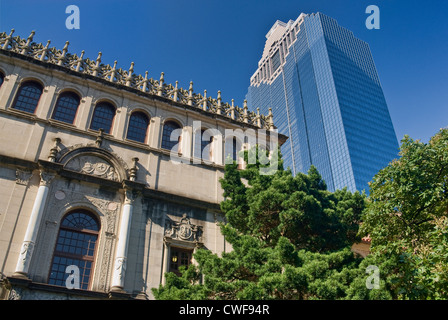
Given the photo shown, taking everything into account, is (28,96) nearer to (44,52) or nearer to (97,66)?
(44,52)

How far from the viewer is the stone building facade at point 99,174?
17109 mm

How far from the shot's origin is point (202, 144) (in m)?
24.6

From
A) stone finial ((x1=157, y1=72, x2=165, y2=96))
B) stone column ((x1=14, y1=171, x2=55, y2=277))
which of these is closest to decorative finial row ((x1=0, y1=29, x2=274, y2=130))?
stone finial ((x1=157, y1=72, x2=165, y2=96))

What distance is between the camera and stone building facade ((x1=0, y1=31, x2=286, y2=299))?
674 inches

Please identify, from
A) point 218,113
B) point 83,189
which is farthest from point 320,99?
point 83,189

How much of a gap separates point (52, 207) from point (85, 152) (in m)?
3.49

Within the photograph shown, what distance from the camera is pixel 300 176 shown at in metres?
17.4

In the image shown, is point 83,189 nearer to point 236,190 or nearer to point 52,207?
point 52,207

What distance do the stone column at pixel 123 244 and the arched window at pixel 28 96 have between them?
7420 mm

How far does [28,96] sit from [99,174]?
6349mm

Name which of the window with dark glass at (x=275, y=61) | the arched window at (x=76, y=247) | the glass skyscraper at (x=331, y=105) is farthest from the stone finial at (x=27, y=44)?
the window with dark glass at (x=275, y=61)

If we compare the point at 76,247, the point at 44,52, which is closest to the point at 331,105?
the point at 44,52

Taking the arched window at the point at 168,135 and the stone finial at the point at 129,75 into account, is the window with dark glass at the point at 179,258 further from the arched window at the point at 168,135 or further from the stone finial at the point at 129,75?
the stone finial at the point at 129,75

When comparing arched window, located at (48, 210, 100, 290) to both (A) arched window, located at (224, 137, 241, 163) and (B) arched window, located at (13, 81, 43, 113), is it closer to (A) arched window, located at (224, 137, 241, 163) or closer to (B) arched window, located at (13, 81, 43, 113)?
(B) arched window, located at (13, 81, 43, 113)
